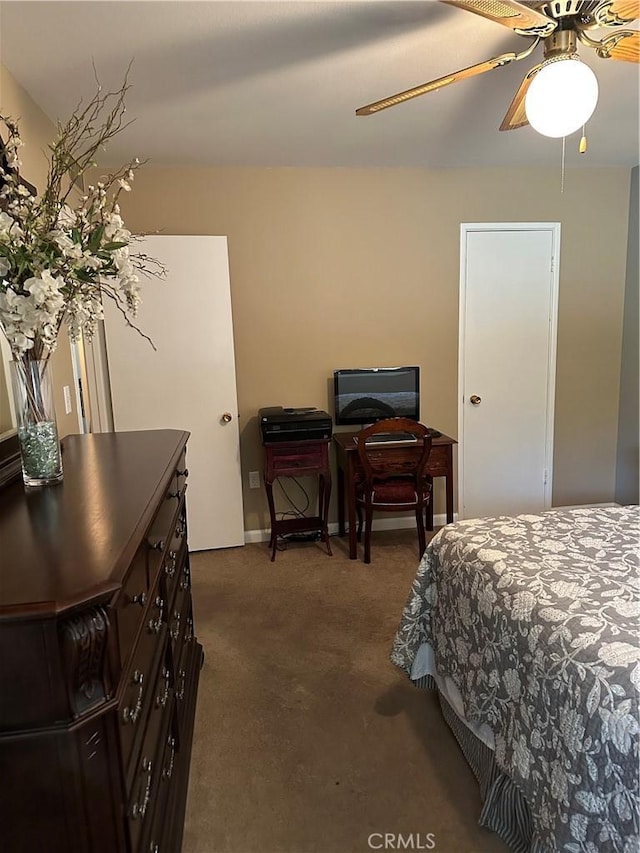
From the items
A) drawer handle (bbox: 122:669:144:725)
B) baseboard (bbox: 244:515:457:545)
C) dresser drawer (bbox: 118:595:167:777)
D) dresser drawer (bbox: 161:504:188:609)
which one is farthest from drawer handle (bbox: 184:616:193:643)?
baseboard (bbox: 244:515:457:545)

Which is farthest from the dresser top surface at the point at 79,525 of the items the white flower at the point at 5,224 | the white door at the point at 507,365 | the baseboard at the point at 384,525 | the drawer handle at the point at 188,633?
the white door at the point at 507,365

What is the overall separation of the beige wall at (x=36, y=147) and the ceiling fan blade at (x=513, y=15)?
63.8 inches

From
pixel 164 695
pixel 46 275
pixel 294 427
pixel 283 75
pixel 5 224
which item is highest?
pixel 283 75

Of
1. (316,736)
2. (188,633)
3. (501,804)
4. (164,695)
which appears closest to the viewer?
(164,695)

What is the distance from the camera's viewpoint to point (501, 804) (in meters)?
1.54

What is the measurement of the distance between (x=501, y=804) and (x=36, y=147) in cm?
304

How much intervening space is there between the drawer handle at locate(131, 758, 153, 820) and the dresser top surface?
503mm

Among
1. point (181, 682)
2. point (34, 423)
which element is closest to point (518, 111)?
point (34, 423)

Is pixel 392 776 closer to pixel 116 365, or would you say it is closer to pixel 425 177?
pixel 116 365

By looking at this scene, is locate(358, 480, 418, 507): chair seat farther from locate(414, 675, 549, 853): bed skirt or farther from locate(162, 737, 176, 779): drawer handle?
locate(162, 737, 176, 779): drawer handle

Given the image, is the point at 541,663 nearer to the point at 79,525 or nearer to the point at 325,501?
the point at 79,525

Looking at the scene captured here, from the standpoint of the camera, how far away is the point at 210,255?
3.35 m

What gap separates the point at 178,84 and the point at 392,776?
276 cm

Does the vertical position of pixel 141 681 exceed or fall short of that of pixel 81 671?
it falls short
